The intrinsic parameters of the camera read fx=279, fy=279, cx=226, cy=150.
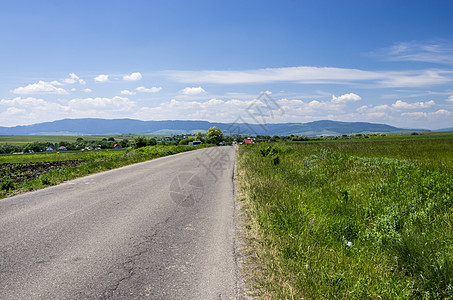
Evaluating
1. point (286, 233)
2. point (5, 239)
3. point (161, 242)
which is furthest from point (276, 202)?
point (5, 239)

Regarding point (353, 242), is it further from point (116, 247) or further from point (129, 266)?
point (116, 247)

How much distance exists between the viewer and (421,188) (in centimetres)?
892

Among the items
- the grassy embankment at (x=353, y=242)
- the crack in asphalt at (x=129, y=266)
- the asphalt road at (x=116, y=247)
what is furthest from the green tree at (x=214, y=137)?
the crack in asphalt at (x=129, y=266)

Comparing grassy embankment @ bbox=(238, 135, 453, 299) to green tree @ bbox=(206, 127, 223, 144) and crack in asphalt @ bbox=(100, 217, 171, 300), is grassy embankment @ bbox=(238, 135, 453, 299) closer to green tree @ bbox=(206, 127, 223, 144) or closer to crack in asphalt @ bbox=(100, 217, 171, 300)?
crack in asphalt @ bbox=(100, 217, 171, 300)

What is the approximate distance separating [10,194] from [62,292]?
343 inches

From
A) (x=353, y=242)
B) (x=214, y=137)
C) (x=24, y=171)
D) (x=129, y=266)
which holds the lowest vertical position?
(x=24, y=171)

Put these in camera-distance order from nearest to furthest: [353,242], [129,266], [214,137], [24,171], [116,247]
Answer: [129,266] < [116,247] < [353,242] < [24,171] < [214,137]

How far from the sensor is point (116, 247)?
5.02 meters

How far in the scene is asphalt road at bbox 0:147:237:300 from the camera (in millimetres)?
3658

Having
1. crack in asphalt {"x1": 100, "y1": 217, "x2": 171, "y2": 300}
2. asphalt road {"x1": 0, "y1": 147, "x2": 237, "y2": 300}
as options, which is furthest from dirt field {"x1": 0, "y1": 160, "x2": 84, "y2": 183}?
crack in asphalt {"x1": 100, "y1": 217, "x2": 171, "y2": 300}

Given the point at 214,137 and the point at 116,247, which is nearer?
the point at 116,247

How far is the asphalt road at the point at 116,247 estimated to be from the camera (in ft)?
12.0

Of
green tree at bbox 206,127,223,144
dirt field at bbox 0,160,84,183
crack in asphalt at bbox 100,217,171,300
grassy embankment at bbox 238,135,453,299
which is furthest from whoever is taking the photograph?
green tree at bbox 206,127,223,144

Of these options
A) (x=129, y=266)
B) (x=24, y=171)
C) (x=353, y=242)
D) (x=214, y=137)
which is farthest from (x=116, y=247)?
(x=214, y=137)
